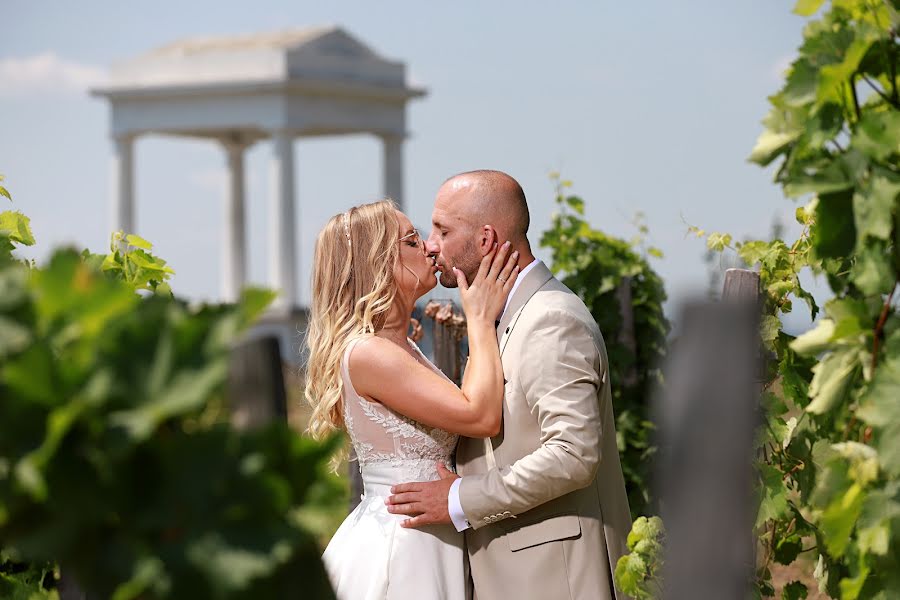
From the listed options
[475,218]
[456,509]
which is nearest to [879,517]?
[456,509]

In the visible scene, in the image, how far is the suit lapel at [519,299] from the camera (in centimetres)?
366

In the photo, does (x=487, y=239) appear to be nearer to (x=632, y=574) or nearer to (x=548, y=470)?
(x=548, y=470)

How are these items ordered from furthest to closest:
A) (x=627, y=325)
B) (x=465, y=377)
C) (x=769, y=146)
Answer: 1. (x=627, y=325)
2. (x=465, y=377)
3. (x=769, y=146)

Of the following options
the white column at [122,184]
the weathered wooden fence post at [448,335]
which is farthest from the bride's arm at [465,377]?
the white column at [122,184]

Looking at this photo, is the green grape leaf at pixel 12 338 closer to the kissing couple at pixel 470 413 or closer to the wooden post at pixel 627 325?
the kissing couple at pixel 470 413

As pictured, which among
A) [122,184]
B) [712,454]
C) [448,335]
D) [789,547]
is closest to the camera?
[712,454]

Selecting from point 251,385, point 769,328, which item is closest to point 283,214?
point 769,328

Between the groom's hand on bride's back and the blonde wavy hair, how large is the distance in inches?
15.9

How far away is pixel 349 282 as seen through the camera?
3.92 metres

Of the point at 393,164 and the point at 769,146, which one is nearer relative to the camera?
the point at 769,146

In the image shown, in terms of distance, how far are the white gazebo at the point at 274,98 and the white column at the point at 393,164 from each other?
0.02m

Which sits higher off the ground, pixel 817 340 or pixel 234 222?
pixel 817 340

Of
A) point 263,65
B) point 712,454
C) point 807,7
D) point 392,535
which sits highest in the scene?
point 263,65

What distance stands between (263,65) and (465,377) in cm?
2042
